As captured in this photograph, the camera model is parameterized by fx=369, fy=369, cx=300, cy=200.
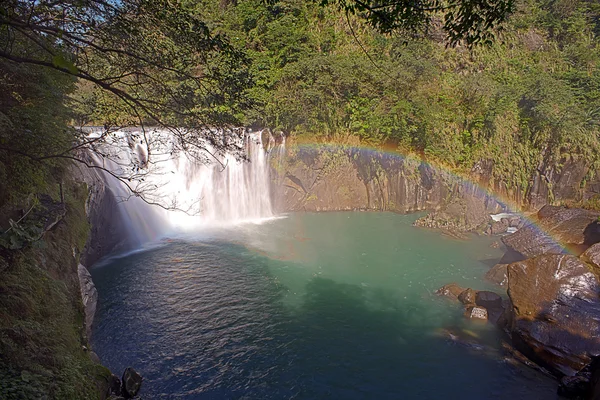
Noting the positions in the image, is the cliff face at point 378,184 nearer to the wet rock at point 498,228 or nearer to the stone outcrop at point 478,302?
the wet rock at point 498,228

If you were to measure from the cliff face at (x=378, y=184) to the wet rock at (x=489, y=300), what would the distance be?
396 inches

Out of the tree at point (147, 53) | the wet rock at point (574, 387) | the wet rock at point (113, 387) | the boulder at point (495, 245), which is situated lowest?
the wet rock at point (574, 387)

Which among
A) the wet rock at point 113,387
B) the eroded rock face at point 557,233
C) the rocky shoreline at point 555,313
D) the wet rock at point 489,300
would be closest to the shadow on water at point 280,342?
the rocky shoreline at point 555,313

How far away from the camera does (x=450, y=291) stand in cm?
1196

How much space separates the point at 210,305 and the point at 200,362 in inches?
98.3

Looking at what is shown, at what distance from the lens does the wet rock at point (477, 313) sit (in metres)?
10.4

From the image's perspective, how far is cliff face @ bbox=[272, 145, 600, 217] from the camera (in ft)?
67.6

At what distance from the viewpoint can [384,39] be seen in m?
25.1

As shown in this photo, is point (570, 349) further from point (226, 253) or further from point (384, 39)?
A: point (384, 39)

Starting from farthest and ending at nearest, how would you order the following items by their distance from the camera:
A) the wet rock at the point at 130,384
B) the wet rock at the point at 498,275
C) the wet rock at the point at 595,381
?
the wet rock at the point at 498,275, the wet rock at the point at 130,384, the wet rock at the point at 595,381

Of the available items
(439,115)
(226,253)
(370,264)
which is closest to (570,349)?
(370,264)

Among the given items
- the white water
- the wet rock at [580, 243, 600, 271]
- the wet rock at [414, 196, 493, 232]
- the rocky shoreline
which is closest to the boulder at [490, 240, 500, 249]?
the wet rock at [414, 196, 493, 232]

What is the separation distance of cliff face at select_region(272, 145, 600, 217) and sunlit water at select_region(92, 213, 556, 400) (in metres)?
5.57

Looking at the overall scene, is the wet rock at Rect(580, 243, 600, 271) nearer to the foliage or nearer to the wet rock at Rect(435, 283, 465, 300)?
the wet rock at Rect(435, 283, 465, 300)
